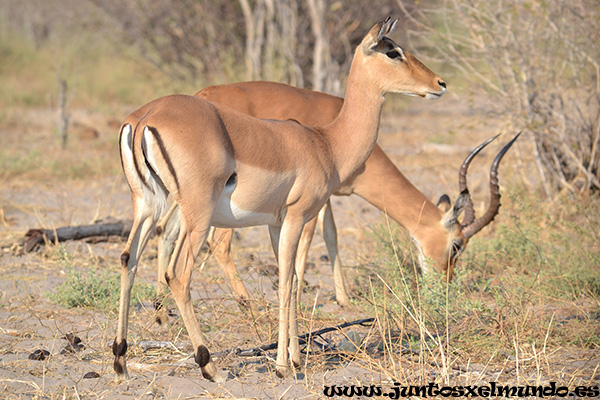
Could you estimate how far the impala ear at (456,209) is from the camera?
4902 mm

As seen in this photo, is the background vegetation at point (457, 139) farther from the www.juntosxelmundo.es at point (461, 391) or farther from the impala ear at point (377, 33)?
the impala ear at point (377, 33)

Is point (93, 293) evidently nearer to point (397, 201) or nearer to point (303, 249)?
point (303, 249)

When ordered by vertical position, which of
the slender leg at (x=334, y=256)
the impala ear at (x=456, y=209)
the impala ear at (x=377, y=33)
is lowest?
the slender leg at (x=334, y=256)

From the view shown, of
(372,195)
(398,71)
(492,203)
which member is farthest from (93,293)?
(492,203)

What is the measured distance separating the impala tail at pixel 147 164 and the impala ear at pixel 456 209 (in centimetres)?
237

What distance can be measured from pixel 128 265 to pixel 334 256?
219 cm

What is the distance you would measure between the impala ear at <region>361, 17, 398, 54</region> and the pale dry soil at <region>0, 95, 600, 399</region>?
1350 mm

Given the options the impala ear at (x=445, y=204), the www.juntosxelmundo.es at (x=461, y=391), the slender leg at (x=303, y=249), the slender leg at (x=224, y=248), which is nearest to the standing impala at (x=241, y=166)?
the www.juntosxelmundo.es at (x=461, y=391)

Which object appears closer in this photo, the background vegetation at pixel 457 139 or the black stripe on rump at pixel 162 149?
the black stripe on rump at pixel 162 149

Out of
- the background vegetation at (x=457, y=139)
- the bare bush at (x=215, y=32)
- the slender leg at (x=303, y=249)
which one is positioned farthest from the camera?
the bare bush at (x=215, y=32)

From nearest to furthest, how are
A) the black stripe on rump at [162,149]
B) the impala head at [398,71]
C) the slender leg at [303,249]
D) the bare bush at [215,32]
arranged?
1. the black stripe on rump at [162,149]
2. the impala head at [398,71]
3. the slender leg at [303,249]
4. the bare bush at [215,32]

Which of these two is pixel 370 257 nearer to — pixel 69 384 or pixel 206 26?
pixel 69 384

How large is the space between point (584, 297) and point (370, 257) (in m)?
1.68

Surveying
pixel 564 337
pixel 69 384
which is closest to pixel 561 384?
pixel 564 337
